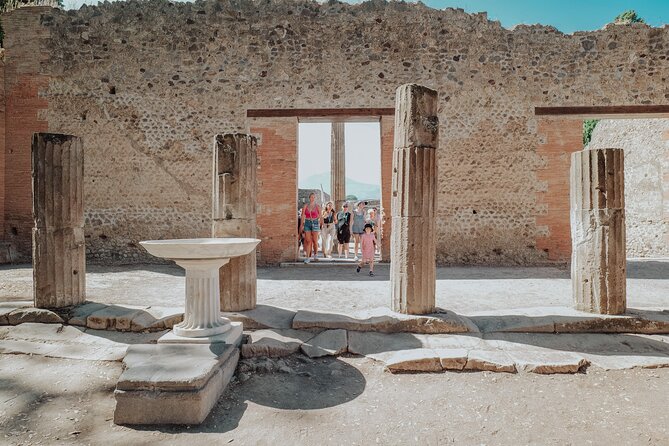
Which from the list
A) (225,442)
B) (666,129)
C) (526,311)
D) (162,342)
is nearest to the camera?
(225,442)

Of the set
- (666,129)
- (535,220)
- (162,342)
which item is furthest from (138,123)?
(666,129)

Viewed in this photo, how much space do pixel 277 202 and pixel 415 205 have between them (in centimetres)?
520

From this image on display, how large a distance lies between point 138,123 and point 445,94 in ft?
23.7

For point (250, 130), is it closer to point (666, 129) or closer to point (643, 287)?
point (643, 287)

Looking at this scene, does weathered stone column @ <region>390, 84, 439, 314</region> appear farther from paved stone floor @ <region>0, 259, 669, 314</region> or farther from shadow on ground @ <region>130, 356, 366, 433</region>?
shadow on ground @ <region>130, 356, 366, 433</region>

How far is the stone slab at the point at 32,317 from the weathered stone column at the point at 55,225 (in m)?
0.15

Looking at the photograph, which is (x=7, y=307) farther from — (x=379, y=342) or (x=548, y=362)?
(x=548, y=362)

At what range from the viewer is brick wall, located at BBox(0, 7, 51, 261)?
9.20 meters

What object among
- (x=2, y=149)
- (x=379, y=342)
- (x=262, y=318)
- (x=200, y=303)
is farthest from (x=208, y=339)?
(x=2, y=149)

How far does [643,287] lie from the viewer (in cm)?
651

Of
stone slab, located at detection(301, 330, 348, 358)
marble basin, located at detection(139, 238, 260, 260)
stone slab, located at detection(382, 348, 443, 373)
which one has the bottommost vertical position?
stone slab, located at detection(382, 348, 443, 373)

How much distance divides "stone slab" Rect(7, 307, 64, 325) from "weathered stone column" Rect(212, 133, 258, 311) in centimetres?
190

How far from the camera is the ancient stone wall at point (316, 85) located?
353 inches

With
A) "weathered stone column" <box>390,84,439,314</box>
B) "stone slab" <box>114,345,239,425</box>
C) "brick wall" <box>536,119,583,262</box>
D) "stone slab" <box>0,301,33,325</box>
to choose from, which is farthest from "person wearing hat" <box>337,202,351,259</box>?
"stone slab" <box>114,345,239,425</box>
